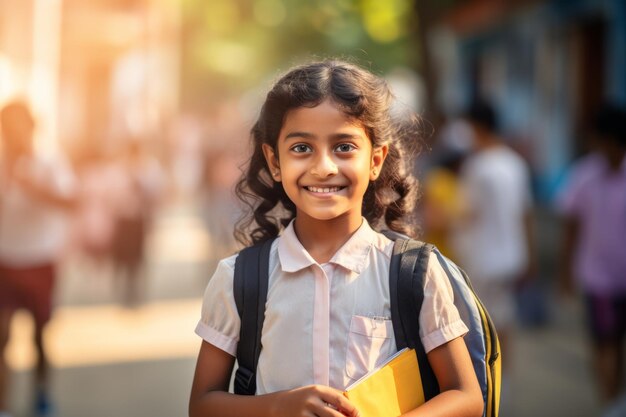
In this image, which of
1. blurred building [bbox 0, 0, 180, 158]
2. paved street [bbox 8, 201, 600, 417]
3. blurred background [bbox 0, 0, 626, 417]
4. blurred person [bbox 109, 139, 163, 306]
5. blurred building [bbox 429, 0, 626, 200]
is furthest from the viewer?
blurred building [bbox 429, 0, 626, 200]

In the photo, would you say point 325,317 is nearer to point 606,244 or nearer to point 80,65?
point 606,244

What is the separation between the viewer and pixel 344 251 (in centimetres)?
261

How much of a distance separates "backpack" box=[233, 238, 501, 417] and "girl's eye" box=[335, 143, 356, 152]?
0.24 m

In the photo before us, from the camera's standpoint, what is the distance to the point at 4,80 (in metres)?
10.3

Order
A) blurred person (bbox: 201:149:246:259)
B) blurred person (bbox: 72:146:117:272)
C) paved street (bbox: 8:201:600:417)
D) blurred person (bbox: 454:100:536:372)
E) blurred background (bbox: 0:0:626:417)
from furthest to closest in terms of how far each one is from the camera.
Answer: blurred person (bbox: 201:149:246:259) < blurred person (bbox: 72:146:117:272) < blurred background (bbox: 0:0:626:417) < paved street (bbox: 8:201:600:417) < blurred person (bbox: 454:100:536:372)

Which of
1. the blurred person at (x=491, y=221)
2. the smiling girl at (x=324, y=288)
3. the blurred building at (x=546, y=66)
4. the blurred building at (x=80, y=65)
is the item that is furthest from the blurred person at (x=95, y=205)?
the smiling girl at (x=324, y=288)

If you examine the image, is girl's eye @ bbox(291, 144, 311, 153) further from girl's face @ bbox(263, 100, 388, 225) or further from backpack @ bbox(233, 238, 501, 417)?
backpack @ bbox(233, 238, 501, 417)

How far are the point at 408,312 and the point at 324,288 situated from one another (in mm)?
192

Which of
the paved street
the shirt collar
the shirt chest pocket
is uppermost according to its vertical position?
the shirt collar

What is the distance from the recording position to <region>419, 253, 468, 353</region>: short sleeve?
251 cm

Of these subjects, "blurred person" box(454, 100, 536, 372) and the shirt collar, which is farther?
"blurred person" box(454, 100, 536, 372)

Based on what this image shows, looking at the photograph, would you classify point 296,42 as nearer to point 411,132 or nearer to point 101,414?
point 101,414

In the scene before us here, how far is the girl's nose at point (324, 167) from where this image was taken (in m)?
2.53

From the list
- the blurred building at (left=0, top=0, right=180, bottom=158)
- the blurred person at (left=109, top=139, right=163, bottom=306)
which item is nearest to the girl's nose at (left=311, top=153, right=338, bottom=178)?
the blurred building at (left=0, top=0, right=180, bottom=158)
